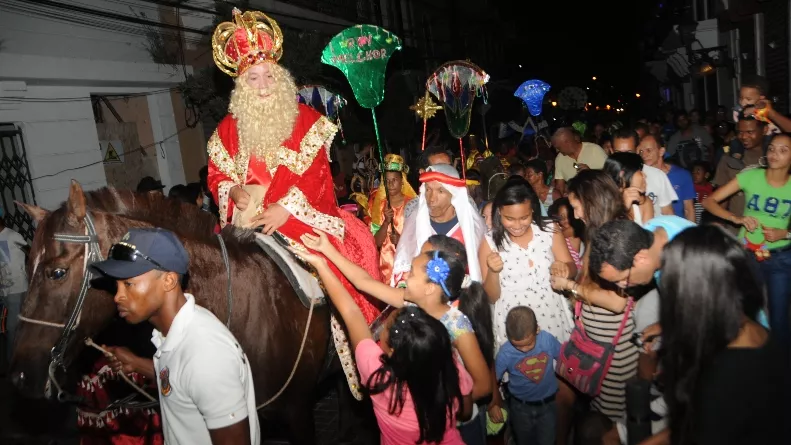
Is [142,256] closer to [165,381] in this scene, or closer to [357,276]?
[165,381]

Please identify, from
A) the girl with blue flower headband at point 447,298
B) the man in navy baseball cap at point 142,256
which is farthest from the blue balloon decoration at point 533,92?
the man in navy baseball cap at point 142,256

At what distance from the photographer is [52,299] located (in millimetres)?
3332

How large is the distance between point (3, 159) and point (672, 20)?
1420 inches

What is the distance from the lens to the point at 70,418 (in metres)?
6.92

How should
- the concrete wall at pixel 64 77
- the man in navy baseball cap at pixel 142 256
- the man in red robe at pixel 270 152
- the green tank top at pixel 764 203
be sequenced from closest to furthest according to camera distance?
1. the man in navy baseball cap at pixel 142 256
2. the man in red robe at pixel 270 152
3. the green tank top at pixel 764 203
4. the concrete wall at pixel 64 77

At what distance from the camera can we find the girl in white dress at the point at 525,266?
4584mm

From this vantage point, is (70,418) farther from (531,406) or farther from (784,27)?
(784,27)

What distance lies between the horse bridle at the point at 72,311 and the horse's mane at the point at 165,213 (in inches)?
9.9

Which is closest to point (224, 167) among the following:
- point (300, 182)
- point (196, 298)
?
point (300, 182)

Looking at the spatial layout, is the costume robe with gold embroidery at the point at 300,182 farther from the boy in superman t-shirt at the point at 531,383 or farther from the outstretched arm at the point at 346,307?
the boy in superman t-shirt at the point at 531,383

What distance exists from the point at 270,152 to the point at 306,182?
0.44 meters

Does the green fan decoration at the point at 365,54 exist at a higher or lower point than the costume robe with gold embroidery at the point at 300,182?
higher

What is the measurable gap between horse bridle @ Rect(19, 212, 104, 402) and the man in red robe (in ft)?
4.80

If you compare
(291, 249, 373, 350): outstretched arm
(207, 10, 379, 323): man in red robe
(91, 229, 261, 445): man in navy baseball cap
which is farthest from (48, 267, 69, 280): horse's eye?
(207, 10, 379, 323): man in red robe
